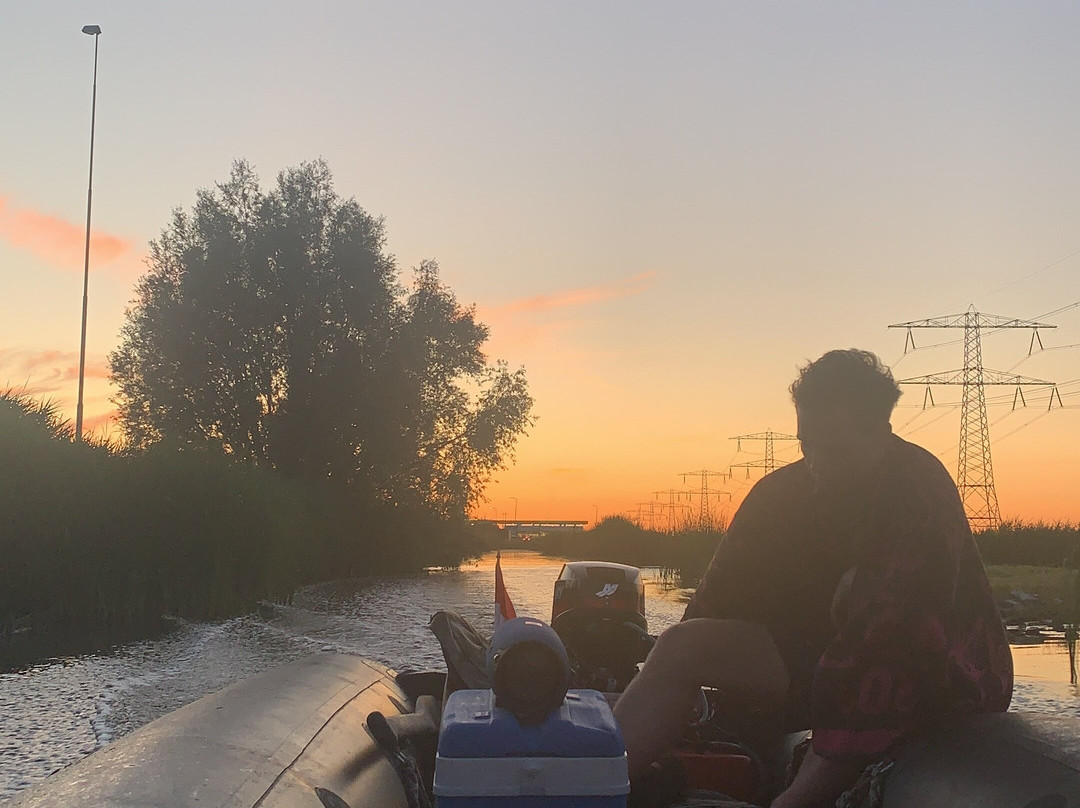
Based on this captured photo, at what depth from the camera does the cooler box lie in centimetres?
238

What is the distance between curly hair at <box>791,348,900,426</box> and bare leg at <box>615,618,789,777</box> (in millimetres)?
765

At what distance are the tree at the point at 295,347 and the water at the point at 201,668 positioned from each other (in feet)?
36.9

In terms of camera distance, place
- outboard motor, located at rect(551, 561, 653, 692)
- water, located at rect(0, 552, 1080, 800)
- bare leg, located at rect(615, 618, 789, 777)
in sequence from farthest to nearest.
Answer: water, located at rect(0, 552, 1080, 800) → outboard motor, located at rect(551, 561, 653, 692) → bare leg, located at rect(615, 618, 789, 777)

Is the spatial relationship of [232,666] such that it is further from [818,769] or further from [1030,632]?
[1030,632]

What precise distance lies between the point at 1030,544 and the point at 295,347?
19.9 m

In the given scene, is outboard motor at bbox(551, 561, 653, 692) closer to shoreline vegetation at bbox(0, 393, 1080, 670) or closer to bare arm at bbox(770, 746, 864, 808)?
bare arm at bbox(770, 746, 864, 808)

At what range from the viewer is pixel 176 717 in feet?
9.90

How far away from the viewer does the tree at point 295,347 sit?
29922 mm

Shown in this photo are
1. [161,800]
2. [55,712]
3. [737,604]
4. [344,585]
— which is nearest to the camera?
[161,800]

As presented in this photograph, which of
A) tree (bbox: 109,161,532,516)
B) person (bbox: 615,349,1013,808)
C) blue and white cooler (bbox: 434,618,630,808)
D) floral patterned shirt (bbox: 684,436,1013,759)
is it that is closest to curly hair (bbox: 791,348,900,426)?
person (bbox: 615,349,1013,808)

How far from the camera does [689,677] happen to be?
125 inches

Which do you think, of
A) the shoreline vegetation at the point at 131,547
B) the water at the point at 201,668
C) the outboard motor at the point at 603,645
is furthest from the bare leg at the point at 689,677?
the shoreline vegetation at the point at 131,547

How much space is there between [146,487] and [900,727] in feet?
49.5

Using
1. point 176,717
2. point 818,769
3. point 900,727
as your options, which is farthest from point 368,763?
point 900,727
